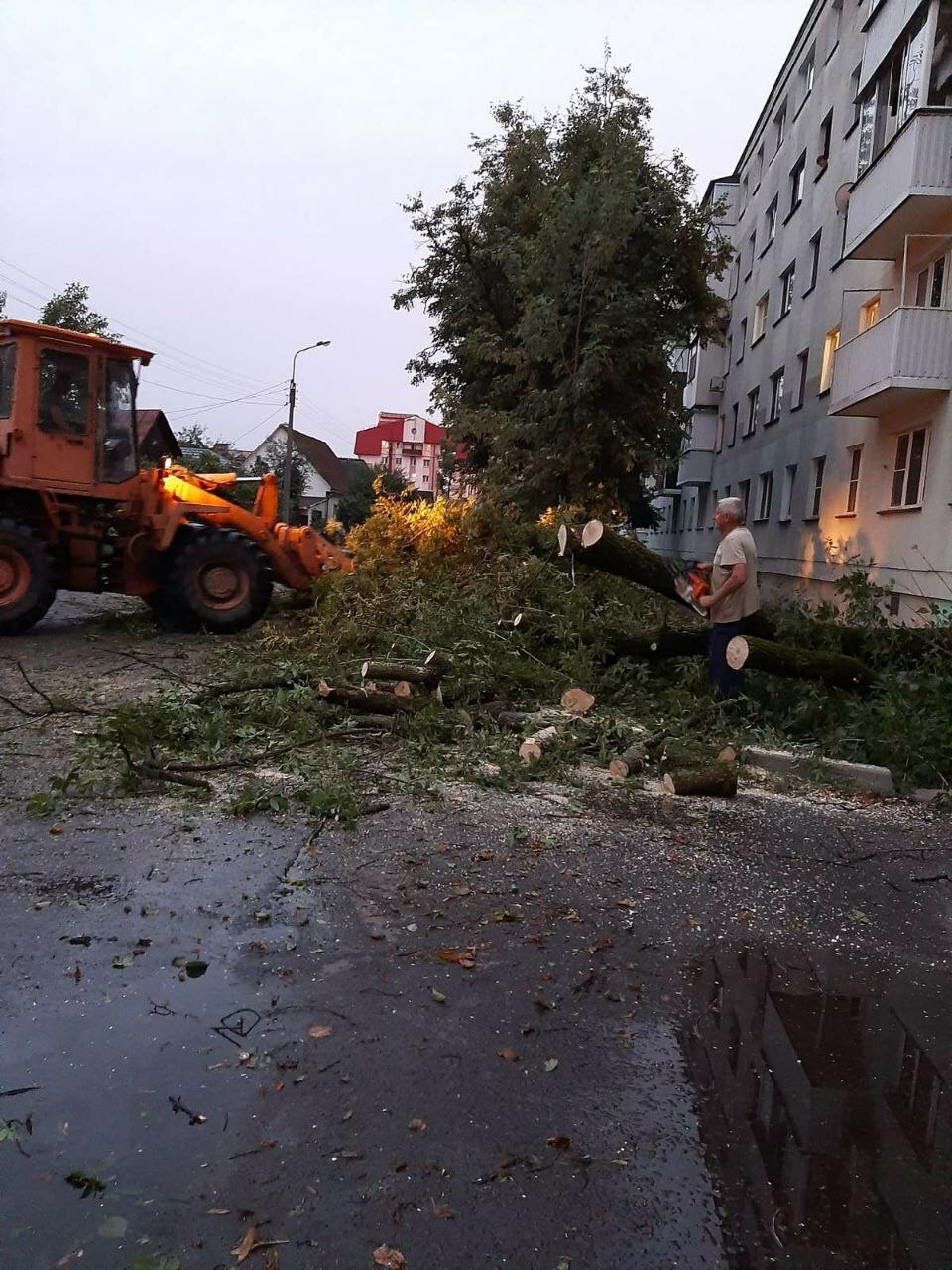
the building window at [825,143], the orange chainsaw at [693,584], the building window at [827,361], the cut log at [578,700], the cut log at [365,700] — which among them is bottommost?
the cut log at [365,700]

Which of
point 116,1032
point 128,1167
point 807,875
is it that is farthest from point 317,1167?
point 807,875

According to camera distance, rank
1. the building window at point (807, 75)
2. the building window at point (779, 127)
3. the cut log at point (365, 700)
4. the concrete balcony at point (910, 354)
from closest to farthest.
→ the cut log at point (365, 700)
the concrete balcony at point (910, 354)
the building window at point (807, 75)
the building window at point (779, 127)

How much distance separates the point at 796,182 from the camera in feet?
78.8

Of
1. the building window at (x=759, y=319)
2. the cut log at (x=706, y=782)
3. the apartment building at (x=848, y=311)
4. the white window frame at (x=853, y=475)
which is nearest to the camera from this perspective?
the cut log at (x=706, y=782)

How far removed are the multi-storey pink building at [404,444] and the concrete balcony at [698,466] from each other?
6166 centimetres

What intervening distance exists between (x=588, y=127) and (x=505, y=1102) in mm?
22962

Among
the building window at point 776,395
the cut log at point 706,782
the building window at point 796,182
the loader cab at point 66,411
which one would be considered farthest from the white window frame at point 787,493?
the cut log at point 706,782

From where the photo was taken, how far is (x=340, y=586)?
10703 mm

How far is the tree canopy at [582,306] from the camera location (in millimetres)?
18141

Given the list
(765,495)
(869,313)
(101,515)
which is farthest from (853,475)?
(101,515)

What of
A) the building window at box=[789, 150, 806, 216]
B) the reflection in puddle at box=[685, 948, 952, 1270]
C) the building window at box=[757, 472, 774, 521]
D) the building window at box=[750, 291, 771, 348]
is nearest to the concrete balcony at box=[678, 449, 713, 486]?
the building window at box=[750, 291, 771, 348]

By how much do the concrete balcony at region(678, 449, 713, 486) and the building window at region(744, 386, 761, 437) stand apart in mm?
5999

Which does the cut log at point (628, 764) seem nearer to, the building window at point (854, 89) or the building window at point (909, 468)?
the building window at point (909, 468)

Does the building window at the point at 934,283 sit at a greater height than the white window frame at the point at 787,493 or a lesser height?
greater
